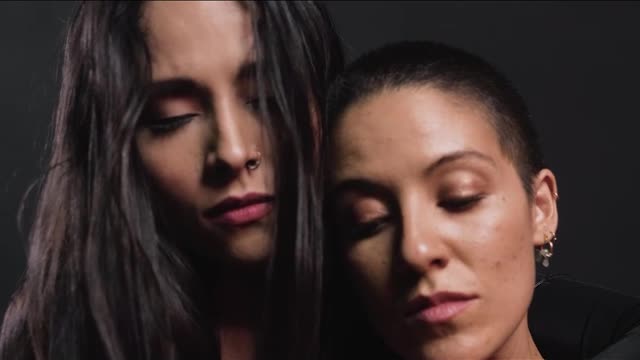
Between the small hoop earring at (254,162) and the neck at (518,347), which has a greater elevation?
the small hoop earring at (254,162)

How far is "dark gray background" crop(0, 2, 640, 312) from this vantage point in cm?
194

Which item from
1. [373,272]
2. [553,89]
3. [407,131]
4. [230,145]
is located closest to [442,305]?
[373,272]

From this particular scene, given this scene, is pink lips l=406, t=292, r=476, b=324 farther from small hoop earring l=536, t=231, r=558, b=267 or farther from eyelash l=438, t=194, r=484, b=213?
small hoop earring l=536, t=231, r=558, b=267

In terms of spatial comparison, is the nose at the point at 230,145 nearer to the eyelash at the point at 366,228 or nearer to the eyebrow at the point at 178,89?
the eyebrow at the point at 178,89

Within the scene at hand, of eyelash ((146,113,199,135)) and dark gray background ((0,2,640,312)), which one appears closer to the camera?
eyelash ((146,113,199,135))

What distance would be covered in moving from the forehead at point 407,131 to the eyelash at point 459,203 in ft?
0.18

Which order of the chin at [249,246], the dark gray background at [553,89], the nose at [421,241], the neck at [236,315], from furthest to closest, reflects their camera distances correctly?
the dark gray background at [553,89] → the neck at [236,315] → the chin at [249,246] → the nose at [421,241]

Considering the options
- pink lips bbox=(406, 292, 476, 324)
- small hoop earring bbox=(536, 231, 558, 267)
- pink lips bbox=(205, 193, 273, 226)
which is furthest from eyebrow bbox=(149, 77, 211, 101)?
small hoop earring bbox=(536, 231, 558, 267)

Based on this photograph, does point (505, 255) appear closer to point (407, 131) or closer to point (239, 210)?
point (407, 131)

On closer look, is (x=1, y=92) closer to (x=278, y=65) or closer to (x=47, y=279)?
(x=47, y=279)

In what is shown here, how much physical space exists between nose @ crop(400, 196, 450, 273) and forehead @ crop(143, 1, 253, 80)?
0.94ft

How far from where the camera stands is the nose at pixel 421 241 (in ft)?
4.11

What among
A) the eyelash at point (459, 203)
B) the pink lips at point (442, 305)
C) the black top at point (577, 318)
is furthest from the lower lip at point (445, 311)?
the black top at point (577, 318)

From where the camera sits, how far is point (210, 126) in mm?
1326
